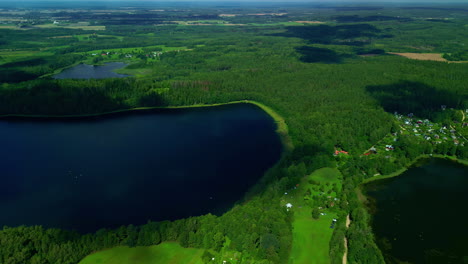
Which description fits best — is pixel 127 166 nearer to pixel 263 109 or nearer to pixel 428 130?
pixel 263 109

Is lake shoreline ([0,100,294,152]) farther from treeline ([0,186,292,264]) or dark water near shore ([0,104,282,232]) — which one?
treeline ([0,186,292,264])

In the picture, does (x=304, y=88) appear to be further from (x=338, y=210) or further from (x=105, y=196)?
(x=105, y=196)

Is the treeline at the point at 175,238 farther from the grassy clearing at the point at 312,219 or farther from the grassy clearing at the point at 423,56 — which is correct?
the grassy clearing at the point at 423,56

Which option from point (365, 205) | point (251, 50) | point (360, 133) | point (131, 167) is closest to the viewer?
point (365, 205)

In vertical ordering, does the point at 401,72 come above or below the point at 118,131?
above

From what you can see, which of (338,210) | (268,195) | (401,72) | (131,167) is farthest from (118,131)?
(401,72)

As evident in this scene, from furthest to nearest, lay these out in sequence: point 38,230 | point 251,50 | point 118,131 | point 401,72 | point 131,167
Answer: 1. point 251,50
2. point 401,72
3. point 118,131
4. point 131,167
5. point 38,230
